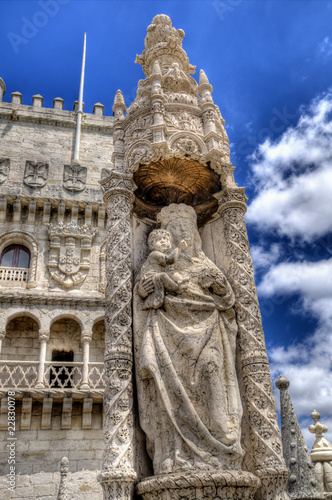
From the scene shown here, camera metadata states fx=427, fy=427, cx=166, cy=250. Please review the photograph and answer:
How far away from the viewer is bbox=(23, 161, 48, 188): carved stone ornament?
2089 cm

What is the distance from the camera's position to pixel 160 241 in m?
5.09

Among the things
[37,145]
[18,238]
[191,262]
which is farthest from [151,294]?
[37,145]

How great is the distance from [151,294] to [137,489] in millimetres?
1867

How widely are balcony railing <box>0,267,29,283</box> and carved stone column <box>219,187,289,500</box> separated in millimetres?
15082

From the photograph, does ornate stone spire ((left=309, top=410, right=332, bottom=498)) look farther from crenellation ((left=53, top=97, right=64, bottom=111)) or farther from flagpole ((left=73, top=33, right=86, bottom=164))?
crenellation ((left=53, top=97, right=64, bottom=111))

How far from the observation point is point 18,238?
19.7 metres

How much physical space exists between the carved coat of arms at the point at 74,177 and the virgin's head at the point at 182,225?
16.3 metres

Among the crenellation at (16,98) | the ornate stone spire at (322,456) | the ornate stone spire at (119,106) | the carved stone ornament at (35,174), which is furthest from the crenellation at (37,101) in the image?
the ornate stone spire at (322,456)

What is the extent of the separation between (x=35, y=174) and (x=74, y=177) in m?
1.89

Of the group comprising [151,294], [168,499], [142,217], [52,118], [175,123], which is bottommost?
[168,499]

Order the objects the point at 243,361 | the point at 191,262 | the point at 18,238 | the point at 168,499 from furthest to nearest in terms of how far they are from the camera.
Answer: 1. the point at 18,238
2. the point at 191,262
3. the point at 243,361
4. the point at 168,499

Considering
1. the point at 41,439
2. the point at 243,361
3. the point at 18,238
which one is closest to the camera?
the point at 243,361

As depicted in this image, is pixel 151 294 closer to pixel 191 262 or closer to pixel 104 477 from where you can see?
pixel 191 262

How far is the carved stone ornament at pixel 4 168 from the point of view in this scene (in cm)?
2070
